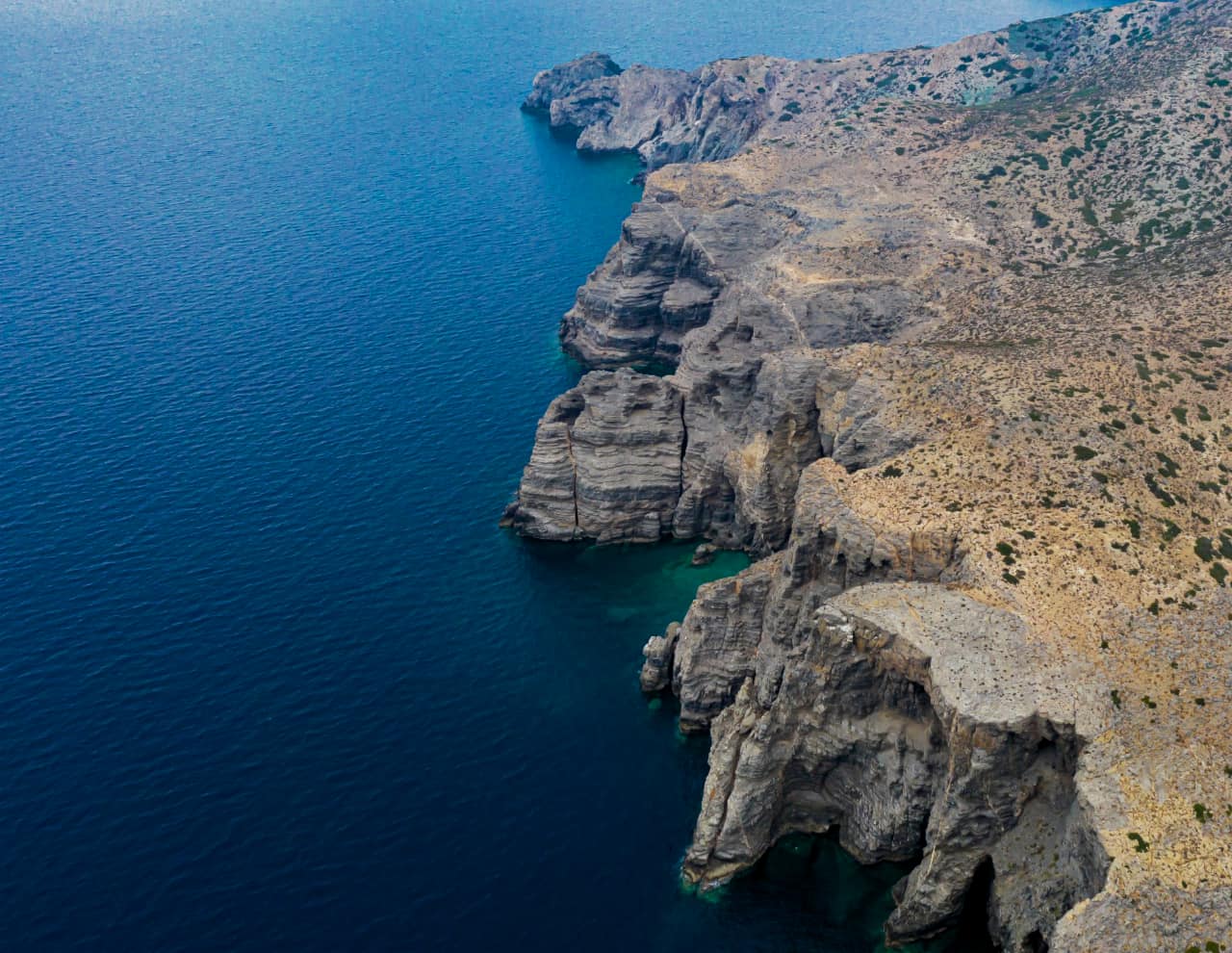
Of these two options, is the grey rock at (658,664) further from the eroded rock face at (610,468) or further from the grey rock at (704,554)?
the eroded rock face at (610,468)

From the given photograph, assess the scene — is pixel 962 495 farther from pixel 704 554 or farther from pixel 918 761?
pixel 704 554

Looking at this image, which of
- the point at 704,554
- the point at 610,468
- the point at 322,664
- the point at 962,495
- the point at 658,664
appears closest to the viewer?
the point at 962,495

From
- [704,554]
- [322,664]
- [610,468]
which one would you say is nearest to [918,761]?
[704,554]

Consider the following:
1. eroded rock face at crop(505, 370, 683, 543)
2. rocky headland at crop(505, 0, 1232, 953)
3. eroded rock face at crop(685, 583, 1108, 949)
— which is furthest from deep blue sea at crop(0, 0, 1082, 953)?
rocky headland at crop(505, 0, 1232, 953)

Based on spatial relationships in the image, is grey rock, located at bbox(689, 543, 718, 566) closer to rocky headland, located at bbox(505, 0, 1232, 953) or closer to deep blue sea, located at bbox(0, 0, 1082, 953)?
deep blue sea, located at bbox(0, 0, 1082, 953)

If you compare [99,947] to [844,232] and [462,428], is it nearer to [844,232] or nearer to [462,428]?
[462,428]

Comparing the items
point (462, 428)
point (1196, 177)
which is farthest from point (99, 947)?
point (1196, 177)

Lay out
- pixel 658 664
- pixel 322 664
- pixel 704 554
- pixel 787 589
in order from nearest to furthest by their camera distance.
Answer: pixel 787 589, pixel 658 664, pixel 322 664, pixel 704 554
